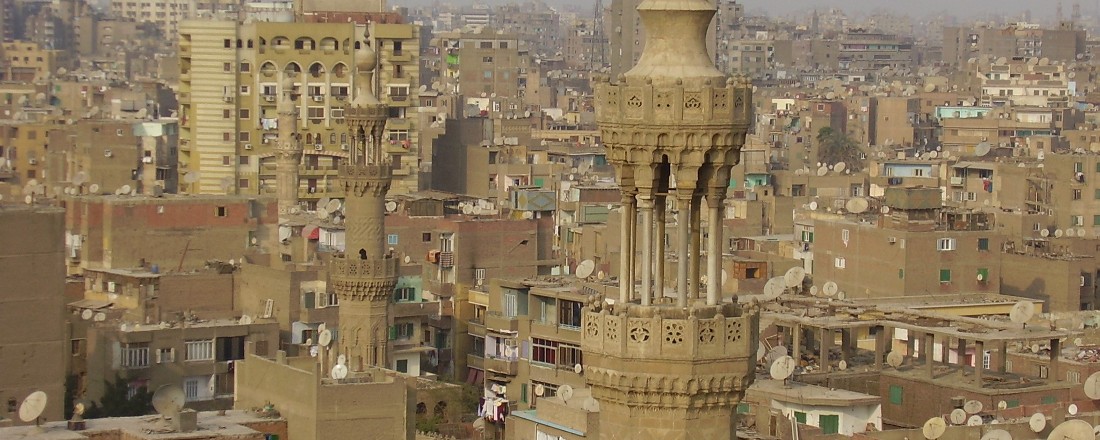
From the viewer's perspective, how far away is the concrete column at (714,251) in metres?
15.9

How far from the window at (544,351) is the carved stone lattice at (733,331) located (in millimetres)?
23854

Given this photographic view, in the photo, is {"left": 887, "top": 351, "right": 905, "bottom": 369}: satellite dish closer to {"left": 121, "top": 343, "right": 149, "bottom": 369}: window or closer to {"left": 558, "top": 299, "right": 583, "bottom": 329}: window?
{"left": 558, "top": 299, "right": 583, "bottom": 329}: window

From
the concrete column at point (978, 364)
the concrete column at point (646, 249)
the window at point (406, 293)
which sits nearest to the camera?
the concrete column at point (646, 249)

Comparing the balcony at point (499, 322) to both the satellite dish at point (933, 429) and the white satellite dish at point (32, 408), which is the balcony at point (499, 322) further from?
the satellite dish at point (933, 429)

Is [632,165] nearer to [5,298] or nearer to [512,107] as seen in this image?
[5,298]

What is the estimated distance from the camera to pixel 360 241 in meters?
34.6

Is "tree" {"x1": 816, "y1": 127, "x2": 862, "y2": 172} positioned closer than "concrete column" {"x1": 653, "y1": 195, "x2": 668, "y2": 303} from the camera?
No

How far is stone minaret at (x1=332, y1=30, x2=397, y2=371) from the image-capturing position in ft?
112

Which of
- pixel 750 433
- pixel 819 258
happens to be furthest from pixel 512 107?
pixel 750 433

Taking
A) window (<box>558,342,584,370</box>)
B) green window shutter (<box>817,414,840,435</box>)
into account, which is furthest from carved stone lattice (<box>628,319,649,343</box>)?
→ window (<box>558,342,584,370</box>)

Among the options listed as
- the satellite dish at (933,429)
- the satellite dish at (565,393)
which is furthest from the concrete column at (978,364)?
the satellite dish at (933,429)

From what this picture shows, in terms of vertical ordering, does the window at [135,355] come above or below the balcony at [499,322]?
below

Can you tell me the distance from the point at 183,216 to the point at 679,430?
3385cm

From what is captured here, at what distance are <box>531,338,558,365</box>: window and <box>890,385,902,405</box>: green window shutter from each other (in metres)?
7.82
